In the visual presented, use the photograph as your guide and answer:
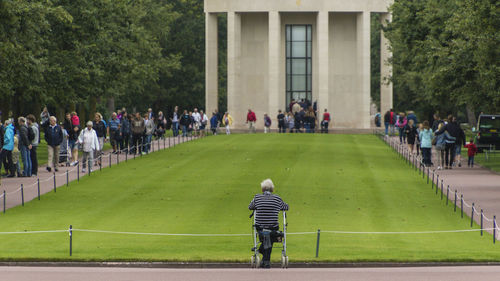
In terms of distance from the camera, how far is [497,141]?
50781 millimetres

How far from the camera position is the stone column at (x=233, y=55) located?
7888 cm

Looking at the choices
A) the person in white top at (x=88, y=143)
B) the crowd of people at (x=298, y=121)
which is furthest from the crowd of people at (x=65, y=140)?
the crowd of people at (x=298, y=121)

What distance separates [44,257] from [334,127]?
205 ft

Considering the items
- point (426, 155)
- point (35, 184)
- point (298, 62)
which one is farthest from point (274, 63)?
point (35, 184)

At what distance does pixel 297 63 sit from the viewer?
81562mm

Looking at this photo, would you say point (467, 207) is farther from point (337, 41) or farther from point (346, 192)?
point (337, 41)

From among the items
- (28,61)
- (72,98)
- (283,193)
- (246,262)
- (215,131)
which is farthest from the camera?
(215,131)

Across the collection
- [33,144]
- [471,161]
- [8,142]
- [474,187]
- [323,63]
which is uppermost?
[323,63]

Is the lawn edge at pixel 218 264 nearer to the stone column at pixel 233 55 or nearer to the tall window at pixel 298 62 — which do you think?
the stone column at pixel 233 55

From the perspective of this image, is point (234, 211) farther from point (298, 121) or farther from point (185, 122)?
point (298, 121)

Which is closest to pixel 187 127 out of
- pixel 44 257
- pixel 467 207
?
pixel 467 207

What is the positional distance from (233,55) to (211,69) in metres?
2.75

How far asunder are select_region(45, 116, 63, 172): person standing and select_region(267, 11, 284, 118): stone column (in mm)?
40489

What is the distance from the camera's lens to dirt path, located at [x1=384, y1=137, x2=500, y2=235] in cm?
2670
